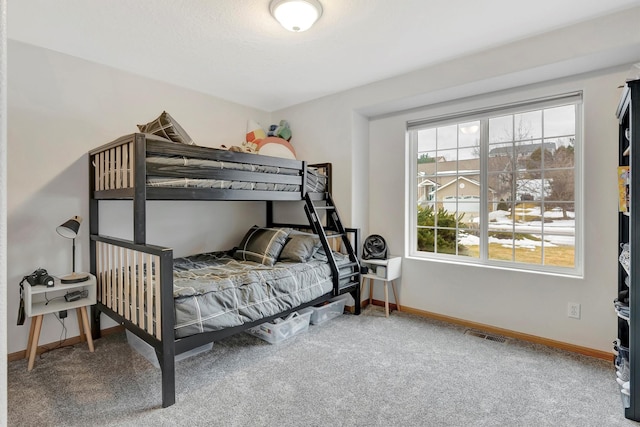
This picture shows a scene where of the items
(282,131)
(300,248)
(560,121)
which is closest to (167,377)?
(300,248)

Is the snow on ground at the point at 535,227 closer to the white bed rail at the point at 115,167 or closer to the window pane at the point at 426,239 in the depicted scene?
the window pane at the point at 426,239

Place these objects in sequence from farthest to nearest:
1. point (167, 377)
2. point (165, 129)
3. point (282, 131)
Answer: point (282, 131) < point (165, 129) < point (167, 377)

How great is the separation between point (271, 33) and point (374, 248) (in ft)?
7.27

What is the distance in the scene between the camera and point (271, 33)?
2.32m

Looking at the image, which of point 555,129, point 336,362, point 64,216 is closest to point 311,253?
point 336,362

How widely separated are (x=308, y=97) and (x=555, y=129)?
2357 millimetres

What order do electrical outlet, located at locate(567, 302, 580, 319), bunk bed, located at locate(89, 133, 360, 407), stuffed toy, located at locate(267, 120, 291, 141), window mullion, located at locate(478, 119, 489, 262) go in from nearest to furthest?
bunk bed, located at locate(89, 133, 360, 407) → electrical outlet, located at locate(567, 302, 580, 319) → window mullion, located at locate(478, 119, 489, 262) → stuffed toy, located at locate(267, 120, 291, 141)

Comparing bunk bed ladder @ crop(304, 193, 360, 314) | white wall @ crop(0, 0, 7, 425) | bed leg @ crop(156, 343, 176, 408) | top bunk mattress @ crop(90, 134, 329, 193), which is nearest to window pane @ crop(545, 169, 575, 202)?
bunk bed ladder @ crop(304, 193, 360, 314)

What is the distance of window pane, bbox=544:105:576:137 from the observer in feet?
8.67

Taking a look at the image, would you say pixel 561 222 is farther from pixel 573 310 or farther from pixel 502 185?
pixel 573 310

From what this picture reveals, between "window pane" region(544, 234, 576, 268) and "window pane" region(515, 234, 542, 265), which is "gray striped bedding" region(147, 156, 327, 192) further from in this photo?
"window pane" region(544, 234, 576, 268)

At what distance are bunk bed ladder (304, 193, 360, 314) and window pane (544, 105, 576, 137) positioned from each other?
1.99 meters

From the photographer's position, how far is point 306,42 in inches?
96.6

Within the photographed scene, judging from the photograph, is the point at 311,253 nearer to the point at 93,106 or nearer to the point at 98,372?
the point at 98,372
